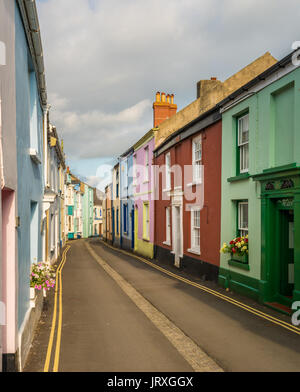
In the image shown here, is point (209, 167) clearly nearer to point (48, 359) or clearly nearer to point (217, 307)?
point (217, 307)

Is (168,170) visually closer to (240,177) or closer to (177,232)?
(177,232)

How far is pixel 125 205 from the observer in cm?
3278

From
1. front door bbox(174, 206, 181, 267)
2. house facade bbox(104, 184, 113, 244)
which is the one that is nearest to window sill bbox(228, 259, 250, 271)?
front door bbox(174, 206, 181, 267)

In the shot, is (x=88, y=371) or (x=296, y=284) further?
(x=296, y=284)

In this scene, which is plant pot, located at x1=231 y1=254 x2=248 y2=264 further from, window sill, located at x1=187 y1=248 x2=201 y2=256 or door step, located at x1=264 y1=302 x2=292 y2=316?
window sill, located at x1=187 y1=248 x2=201 y2=256

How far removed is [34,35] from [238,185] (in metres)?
7.29

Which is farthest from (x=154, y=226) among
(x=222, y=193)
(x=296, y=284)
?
(x=296, y=284)

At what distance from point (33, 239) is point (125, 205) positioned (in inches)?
919

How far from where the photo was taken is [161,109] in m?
24.5

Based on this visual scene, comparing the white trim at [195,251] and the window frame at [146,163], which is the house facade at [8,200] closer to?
the white trim at [195,251]

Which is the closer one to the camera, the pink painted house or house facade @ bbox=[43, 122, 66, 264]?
house facade @ bbox=[43, 122, 66, 264]

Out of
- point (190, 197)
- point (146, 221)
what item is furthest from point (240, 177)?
point (146, 221)

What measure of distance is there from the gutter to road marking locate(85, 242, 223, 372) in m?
6.82

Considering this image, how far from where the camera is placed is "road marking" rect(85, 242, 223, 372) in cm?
612
